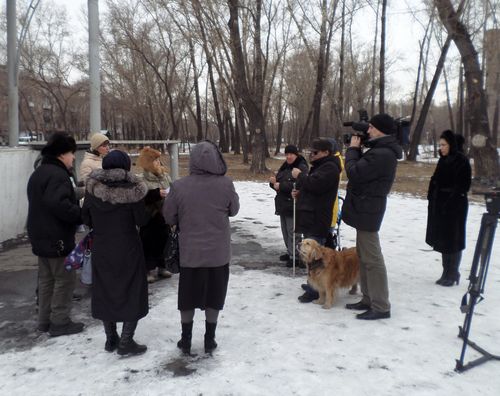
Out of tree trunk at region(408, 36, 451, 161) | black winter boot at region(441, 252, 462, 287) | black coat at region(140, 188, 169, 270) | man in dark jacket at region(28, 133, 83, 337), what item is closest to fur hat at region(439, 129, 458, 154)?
black winter boot at region(441, 252, 462, 287)

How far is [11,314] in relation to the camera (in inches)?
186

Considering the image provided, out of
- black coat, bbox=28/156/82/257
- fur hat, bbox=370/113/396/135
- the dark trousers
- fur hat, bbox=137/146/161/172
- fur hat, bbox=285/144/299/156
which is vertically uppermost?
fur hat, bbox=370/113/396/135

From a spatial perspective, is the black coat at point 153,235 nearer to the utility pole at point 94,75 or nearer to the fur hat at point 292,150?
the fur hat at point 292,150

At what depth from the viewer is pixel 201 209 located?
3.60 meters

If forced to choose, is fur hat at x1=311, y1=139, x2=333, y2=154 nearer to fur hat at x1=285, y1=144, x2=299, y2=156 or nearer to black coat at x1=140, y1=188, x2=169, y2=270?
fur hat at x1=285, y1=144, x2=299, y2=156

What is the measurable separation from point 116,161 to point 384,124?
255 cm

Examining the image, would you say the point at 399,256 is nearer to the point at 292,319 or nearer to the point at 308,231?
the point at 308,231

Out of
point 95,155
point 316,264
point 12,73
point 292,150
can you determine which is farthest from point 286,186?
point 12,73

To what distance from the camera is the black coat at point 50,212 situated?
3.96 meters

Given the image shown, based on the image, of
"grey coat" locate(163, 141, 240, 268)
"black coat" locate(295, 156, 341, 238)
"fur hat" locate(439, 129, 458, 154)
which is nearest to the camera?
"grey coat" locate(163, 141, 240, 268)

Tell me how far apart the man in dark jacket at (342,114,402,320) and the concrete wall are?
5.82m

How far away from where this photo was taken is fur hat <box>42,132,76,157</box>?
412 cm

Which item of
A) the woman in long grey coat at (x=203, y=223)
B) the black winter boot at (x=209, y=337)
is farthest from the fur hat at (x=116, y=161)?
the black winter boot at (x=209, y=337)

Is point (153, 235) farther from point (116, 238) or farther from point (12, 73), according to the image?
point (12, 73)
